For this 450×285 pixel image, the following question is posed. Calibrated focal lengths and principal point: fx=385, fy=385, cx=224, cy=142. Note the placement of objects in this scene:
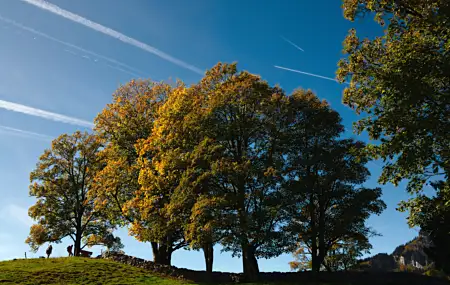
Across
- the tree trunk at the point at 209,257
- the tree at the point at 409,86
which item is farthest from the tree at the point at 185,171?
the tree at the point at 409,86

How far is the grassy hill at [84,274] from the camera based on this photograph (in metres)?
26.7

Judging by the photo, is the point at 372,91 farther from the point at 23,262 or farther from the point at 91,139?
the point at 91,139

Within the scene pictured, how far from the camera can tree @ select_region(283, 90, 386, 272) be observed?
33.2 meters

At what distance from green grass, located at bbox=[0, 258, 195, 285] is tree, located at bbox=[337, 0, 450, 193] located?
678 inches

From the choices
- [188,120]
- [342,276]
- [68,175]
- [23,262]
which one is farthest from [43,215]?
[342,276]

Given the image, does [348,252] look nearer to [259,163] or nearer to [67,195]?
[259,163]

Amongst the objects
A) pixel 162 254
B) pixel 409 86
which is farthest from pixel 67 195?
pixel 409 86

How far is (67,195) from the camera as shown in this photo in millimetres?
49219

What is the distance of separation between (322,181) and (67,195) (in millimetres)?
32665

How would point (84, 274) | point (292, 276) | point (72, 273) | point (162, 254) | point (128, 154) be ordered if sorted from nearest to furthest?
point (84, 274)
point (72, 273)
point (292, 276)
point (162, 254)
point (128, 154)

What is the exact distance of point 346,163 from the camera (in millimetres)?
34719

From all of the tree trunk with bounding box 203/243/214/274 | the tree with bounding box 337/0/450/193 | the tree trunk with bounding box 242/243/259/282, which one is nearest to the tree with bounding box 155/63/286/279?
the tree trunk with bounding box 242/243/259/282

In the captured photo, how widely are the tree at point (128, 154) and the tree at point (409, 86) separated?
20.2 meters

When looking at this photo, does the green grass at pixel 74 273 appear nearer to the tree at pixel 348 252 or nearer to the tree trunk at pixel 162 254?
the tree trunk at pixel 162 254
